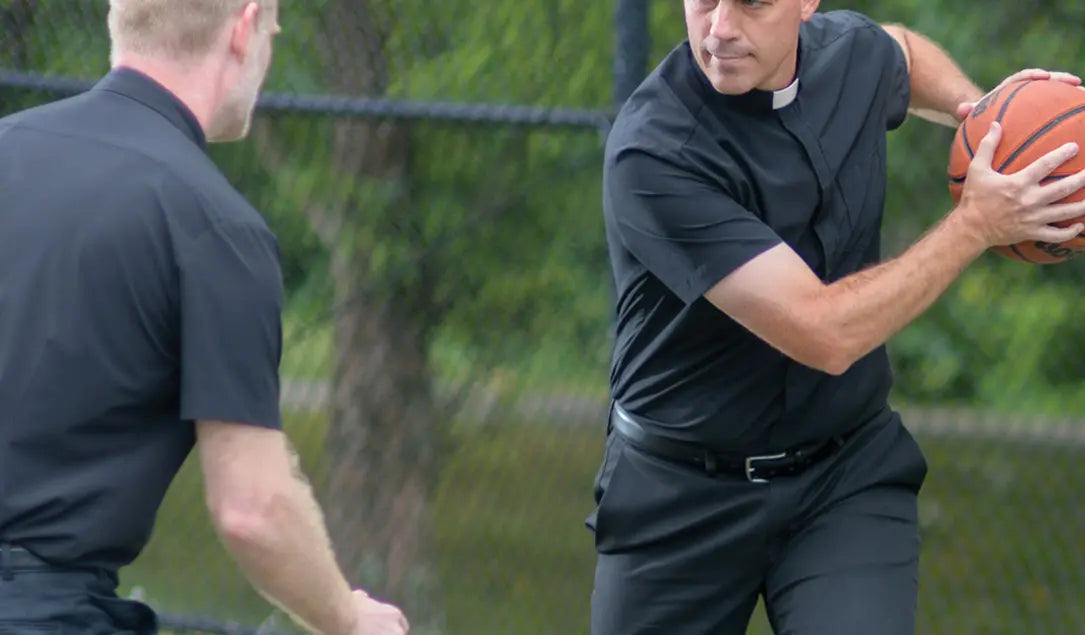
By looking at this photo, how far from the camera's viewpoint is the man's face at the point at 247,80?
2.94 metres

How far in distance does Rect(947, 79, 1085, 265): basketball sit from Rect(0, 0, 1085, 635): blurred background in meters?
1.46

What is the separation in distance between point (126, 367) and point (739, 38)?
4.84ft

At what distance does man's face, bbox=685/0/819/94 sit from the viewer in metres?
3.43

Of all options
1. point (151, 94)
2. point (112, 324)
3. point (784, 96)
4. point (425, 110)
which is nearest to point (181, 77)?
point (151, 94)

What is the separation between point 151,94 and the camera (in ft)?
9.34

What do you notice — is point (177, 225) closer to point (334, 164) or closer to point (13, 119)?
point (13, 119)

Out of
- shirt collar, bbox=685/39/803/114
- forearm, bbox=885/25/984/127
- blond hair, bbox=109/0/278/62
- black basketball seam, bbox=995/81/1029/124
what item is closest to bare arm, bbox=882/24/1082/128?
forearm, bbox=885/25/984/127

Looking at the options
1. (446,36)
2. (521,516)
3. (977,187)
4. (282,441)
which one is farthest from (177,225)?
(521,516)

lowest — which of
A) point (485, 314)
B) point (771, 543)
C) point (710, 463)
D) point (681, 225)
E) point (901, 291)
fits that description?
point (485, 314)

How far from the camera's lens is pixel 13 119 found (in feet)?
9.55

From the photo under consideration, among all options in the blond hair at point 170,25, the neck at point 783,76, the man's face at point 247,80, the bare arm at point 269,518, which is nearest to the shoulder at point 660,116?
the neck at point 783,76

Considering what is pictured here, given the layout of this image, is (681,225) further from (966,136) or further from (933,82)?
(933,82)

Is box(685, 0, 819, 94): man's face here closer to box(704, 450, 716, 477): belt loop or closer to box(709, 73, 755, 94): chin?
box(709, 73, 755, 94): chin

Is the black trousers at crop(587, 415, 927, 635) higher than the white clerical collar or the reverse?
the reverse
